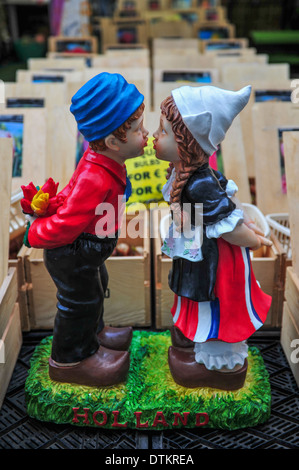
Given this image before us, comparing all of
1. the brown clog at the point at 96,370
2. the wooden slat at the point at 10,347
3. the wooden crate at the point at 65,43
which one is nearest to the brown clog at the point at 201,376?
the brown clog at the point at 96,370

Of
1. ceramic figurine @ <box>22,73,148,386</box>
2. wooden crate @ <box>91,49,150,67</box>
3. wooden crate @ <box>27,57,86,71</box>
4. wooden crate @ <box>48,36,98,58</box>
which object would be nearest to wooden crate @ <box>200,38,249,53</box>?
wooden crate @ <box>91,49,150,67</box>

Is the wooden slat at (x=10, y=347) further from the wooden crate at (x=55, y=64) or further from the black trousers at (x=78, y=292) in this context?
the wooden crate at (x=55, y=64)

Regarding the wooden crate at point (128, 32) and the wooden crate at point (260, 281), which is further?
the wooden crate at point (128, 32)

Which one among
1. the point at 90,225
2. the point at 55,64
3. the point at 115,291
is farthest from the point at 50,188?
the point at 55,64

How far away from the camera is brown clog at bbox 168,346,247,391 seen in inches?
68.0

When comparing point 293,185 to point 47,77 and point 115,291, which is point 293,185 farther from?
point 47,77

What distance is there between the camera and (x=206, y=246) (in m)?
1.54

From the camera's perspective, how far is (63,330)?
168cm

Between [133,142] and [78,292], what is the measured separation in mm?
533

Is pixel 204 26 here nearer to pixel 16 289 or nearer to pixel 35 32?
pixel 35 32

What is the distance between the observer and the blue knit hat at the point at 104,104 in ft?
4.61

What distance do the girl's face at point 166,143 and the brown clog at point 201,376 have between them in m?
0.75

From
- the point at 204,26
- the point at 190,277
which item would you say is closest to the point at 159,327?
the point at 190,277

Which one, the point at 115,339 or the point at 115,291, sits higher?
the point at 115,291
